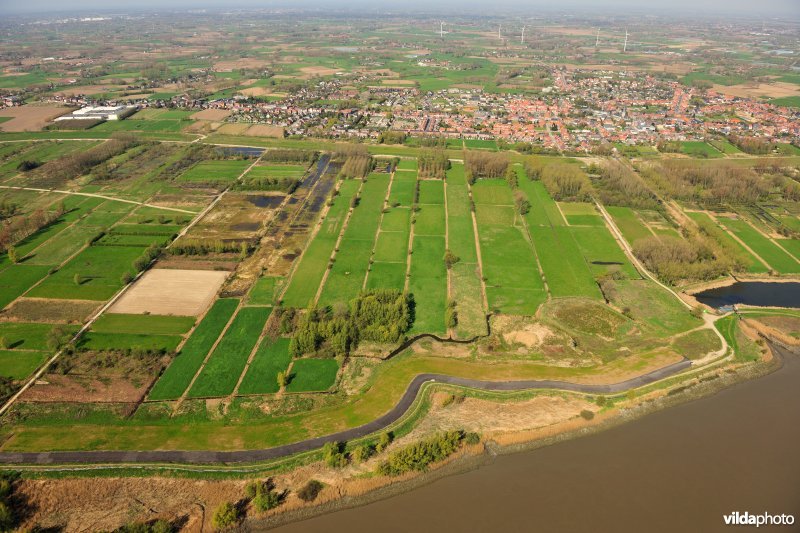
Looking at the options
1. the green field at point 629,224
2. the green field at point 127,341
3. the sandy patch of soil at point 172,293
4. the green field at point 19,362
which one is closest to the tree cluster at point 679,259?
the green field at point 629,224

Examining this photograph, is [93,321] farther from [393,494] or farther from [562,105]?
[562,105]

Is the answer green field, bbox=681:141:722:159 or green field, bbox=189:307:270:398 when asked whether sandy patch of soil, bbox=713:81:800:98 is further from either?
green field, bbox=189:307:270:398

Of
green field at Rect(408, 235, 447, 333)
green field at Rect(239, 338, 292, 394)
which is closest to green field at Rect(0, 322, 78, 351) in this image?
green field at Rect(239, 338, 292, 394)

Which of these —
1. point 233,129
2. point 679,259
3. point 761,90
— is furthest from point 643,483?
point 761,90

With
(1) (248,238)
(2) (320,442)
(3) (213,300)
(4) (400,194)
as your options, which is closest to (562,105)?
(4) (400,194)

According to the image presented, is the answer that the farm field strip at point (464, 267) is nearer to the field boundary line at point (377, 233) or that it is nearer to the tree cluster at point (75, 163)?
the field boundary line at point (377, 233)

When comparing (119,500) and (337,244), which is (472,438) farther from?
(337,244)
